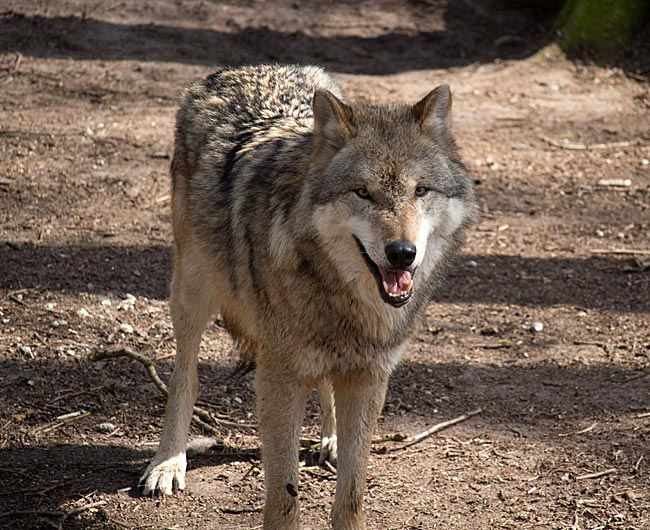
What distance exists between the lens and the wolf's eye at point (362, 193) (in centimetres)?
332

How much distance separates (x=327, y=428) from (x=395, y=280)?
157cm

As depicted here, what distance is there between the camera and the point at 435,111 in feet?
11.8

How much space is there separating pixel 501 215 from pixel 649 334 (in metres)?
1.88

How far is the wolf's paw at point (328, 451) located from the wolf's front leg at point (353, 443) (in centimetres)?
64

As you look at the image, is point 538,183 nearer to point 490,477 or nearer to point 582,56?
point 582,56

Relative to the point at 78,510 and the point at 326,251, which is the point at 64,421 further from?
the point at 326,251

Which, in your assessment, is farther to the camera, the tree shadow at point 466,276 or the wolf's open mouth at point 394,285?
the tree shadow at point 466,276

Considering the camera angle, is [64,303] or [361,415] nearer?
[361,415]

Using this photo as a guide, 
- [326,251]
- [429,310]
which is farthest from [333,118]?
[429,310]

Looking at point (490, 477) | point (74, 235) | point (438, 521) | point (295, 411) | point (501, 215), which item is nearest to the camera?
point (295, 411)

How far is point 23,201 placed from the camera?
6.59 m

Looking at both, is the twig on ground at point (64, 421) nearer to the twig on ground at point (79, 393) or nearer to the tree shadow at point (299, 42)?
the twig on ground at point (79, 393)

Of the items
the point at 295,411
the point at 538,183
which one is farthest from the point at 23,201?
the point at 538,183

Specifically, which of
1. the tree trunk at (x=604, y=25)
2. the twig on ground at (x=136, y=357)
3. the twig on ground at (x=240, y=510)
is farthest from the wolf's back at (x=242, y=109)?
the tree trunk at (x=604, y=25)
